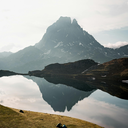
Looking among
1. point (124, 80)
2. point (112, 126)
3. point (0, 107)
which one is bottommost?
point (112, 126)

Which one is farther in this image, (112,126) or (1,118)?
(112,126)

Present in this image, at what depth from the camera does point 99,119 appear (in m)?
50.0

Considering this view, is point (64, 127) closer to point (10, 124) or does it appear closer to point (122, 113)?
point (10, 124)

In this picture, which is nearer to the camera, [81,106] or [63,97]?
[81,106]

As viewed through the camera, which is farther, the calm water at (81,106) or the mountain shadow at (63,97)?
the mountain shadow at (63,97)

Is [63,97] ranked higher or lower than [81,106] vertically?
higher

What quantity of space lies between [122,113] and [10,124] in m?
52.5

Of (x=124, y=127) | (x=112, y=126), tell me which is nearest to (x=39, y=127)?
(x=112, y=126)

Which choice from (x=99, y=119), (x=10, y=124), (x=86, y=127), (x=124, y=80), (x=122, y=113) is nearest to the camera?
(x=10, y=124)

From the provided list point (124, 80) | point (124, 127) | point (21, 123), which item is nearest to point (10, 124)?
point (21, 123)

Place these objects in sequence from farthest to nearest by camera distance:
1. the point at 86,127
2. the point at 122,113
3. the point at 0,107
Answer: the point at 122,113
the point at 0,107
the point at 86,127

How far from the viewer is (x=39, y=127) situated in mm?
30688

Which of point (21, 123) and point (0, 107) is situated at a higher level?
point (0, 107)

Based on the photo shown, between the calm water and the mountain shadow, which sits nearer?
the calm water
